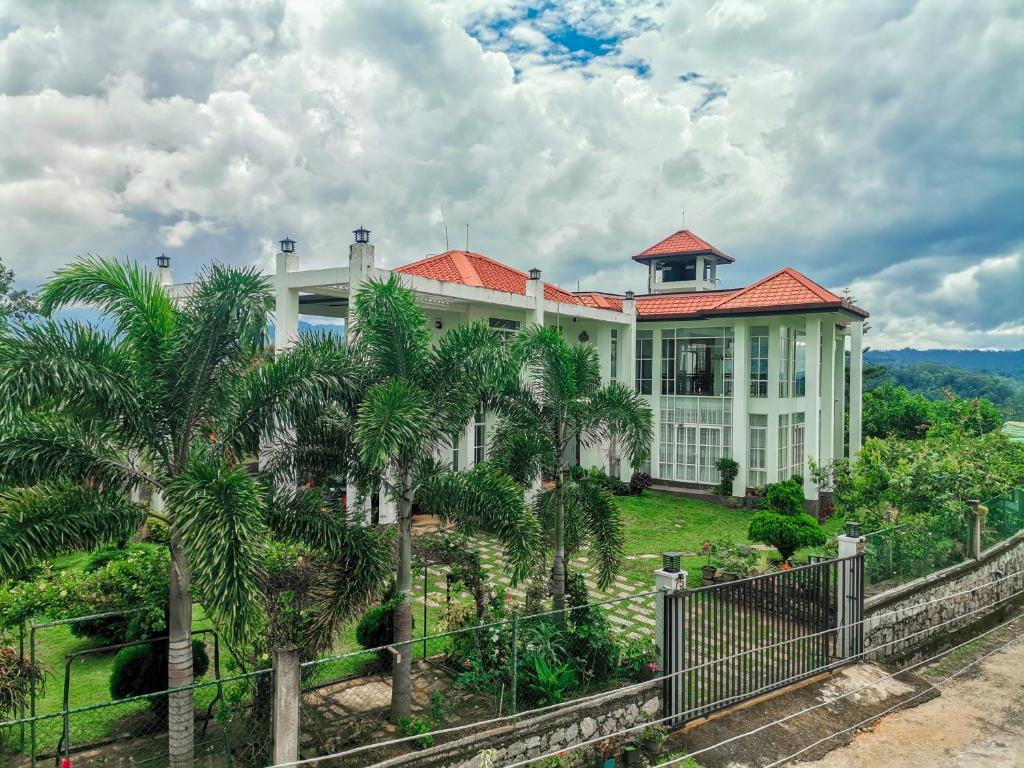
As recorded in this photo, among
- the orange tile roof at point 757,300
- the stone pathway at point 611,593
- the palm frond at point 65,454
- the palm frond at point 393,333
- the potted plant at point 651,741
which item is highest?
the orange tile roof at point 757,300

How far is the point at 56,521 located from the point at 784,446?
2005cm

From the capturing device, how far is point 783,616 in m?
8.89

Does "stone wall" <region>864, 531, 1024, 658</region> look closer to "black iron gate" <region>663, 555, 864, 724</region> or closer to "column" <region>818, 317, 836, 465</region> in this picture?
"black iron gate" <region>663, 555, 864, 724</region>

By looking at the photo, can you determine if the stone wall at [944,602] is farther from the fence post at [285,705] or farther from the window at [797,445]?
the fence post at [285,705]

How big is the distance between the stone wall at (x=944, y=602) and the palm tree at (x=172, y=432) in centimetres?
771

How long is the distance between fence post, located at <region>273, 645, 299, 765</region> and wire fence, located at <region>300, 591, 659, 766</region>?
1038mm

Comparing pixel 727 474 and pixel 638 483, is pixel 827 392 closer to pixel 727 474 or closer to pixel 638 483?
pixel 727 474

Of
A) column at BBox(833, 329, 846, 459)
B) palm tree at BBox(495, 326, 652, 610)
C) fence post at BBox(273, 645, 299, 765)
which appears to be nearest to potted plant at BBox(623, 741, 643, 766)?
palm tree at BBox(495, 326, 652, 610)

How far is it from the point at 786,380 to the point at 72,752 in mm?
20104

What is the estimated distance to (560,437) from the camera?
9688mm

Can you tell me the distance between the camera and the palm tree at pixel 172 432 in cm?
550

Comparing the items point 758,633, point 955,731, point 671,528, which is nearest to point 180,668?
point 758,633

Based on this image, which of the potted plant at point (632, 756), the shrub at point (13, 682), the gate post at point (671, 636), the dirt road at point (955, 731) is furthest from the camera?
the gate post at point (671, 636)

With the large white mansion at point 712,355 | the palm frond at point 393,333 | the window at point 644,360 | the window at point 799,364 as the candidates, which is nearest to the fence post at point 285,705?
the palm frond at point 393,333
